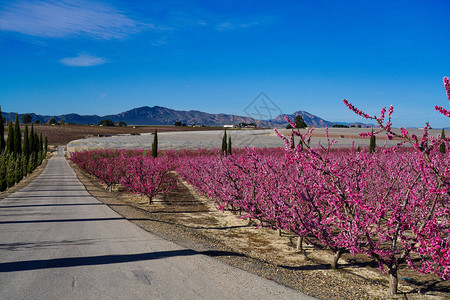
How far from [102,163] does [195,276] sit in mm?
18937

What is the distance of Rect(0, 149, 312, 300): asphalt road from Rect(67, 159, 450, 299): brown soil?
57 cm

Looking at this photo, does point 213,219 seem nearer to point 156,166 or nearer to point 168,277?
point 156,166

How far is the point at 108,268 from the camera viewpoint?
6973mm

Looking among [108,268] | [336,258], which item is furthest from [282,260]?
[108,268]

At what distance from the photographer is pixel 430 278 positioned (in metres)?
7.97

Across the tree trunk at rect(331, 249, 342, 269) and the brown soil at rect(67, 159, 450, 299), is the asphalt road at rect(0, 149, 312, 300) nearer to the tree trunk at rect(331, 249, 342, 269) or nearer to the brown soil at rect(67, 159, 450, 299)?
the brown soil at rect(67, 159, 450, 299)

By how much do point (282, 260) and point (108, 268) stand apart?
4688 mm

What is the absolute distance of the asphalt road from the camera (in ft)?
19.2

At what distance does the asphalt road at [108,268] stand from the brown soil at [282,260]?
569 mm

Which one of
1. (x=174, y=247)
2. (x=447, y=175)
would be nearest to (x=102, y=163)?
(x=174, y=247)

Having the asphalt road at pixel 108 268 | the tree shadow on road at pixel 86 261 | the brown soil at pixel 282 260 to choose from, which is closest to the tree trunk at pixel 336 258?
the brown soil at pixel 282 260

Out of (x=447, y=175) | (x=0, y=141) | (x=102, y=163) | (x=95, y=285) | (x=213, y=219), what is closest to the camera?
(x=447, y=175)

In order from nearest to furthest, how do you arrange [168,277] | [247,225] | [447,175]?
[447,175], [168,277], [247,225]

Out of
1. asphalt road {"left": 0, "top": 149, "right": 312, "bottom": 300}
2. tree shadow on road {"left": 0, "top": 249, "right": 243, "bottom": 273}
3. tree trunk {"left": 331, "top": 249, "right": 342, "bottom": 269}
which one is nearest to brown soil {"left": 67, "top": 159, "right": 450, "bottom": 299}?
tree trunk {"left": 331, "top": 249, "right": 342, "bottom": 269}
